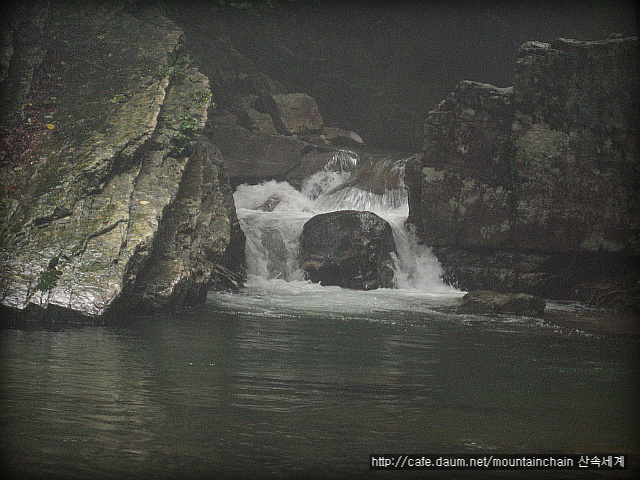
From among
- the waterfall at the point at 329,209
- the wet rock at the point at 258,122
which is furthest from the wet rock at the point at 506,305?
the wet rock at the point at 258,122

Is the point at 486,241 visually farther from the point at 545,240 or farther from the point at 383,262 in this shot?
the point at 383,262

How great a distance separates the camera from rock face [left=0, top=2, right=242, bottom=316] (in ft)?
26.2

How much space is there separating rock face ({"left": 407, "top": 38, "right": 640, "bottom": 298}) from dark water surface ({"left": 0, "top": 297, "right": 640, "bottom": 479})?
5.78m

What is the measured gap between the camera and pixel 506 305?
1080 cm

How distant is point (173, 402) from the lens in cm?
461

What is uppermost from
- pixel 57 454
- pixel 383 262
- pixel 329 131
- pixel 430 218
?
pixel 329 131

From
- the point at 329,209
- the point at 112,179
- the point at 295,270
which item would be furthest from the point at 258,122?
the point at 112,179

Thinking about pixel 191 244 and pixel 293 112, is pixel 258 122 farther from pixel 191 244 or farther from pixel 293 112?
pixel 191 244

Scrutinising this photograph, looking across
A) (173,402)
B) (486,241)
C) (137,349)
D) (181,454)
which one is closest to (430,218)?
(486,241)

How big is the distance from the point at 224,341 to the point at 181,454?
12.2ft

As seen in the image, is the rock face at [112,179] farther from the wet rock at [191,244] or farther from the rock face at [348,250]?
the rock face at [348,250]

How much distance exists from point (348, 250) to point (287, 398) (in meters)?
9.31

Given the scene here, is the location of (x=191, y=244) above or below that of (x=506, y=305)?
above

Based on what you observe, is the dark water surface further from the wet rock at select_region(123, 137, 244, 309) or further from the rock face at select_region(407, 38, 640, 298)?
the rock face at select_region(407, 38, 640, 298)
